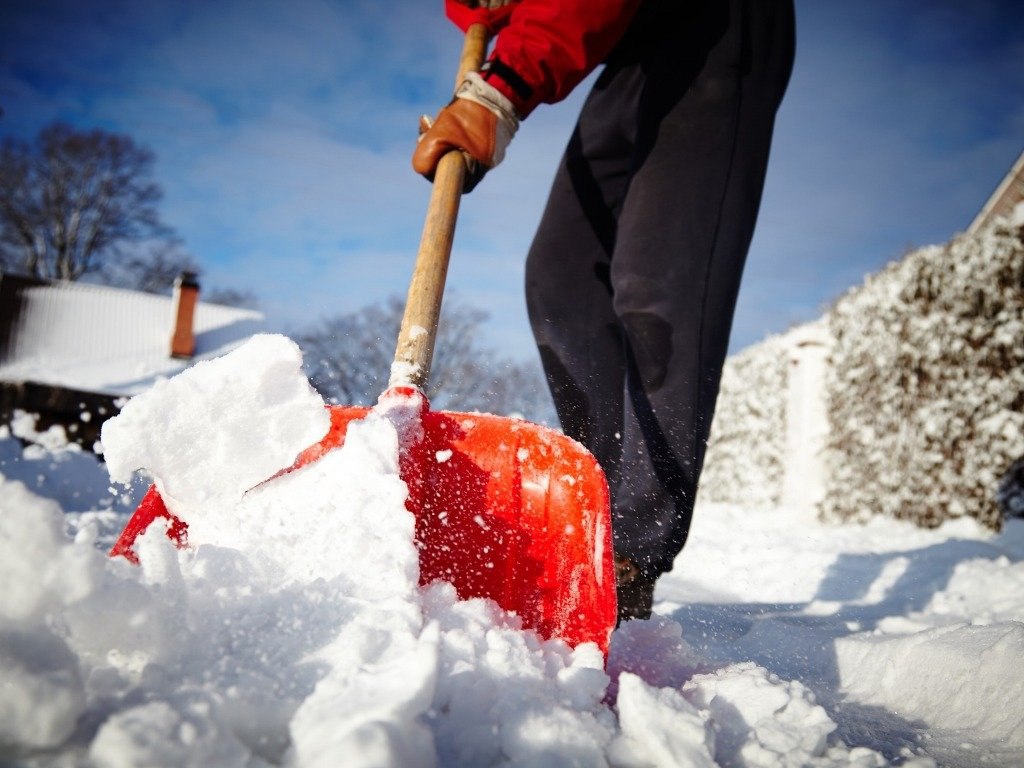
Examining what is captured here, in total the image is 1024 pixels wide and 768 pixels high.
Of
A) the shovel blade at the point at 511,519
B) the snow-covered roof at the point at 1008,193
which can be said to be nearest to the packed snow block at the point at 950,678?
the shovel blade at the point at 511,519

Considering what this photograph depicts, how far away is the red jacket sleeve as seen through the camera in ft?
4.70

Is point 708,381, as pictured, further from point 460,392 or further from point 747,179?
point 460,392

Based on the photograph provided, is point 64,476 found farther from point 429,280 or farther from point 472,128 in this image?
point 472,128

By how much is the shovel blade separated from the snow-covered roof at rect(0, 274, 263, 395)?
47.4 feet

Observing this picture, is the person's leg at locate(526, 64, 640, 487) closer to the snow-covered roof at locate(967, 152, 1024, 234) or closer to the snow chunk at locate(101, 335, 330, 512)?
the snow chunk at locate(101, 335, 330, 512)

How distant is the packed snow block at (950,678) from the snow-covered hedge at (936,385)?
3.50 metres

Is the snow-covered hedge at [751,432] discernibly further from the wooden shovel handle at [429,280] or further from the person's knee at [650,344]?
the wooden shovel handle at [429,280]

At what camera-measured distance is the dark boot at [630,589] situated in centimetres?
131

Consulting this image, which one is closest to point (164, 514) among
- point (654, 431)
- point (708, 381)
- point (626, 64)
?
point (654, 431)

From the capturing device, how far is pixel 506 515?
110 centimetres

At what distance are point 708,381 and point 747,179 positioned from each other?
20.5 inches

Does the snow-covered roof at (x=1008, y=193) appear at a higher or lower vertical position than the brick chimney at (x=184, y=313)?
higher

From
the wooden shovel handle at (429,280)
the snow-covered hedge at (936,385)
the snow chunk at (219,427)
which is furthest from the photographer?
the snow-covered hedge at (936,385)

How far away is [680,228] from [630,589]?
0.85 m
